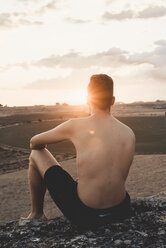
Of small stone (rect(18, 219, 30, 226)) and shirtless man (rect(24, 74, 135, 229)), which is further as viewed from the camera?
small stone (rect(18, 219, 30, 226))

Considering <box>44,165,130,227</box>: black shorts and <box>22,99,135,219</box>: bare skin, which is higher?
<box>22,99,135,219</box>: bare skin

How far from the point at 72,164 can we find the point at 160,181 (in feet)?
13.5

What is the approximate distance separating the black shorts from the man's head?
0.81 meters

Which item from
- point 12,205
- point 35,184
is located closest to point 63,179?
point 35,184

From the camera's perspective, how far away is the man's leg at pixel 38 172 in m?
3.19

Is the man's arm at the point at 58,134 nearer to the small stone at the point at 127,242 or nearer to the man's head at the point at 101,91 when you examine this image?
the man's head at the point at 101,91

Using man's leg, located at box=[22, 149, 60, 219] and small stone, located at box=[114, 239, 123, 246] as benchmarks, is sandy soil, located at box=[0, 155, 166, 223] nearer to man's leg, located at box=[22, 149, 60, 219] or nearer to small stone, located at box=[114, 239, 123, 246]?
man's leg, located at box=[22, 149, 60, 219]

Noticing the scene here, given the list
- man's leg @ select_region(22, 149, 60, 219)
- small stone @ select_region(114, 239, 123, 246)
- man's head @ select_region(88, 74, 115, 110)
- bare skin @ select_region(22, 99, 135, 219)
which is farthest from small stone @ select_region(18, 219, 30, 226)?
man's head @ select_region(88, 74, 115, 110)

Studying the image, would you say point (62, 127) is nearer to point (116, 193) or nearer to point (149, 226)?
point (116, 193)

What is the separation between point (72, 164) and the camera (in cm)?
1160

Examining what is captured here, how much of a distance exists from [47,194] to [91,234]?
207 inches

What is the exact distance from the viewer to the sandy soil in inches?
262

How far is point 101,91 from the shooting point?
9.17ft

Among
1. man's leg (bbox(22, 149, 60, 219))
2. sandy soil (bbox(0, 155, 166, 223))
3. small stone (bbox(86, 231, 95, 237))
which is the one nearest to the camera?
small stone (bbox(86, 231, 95, 237))
